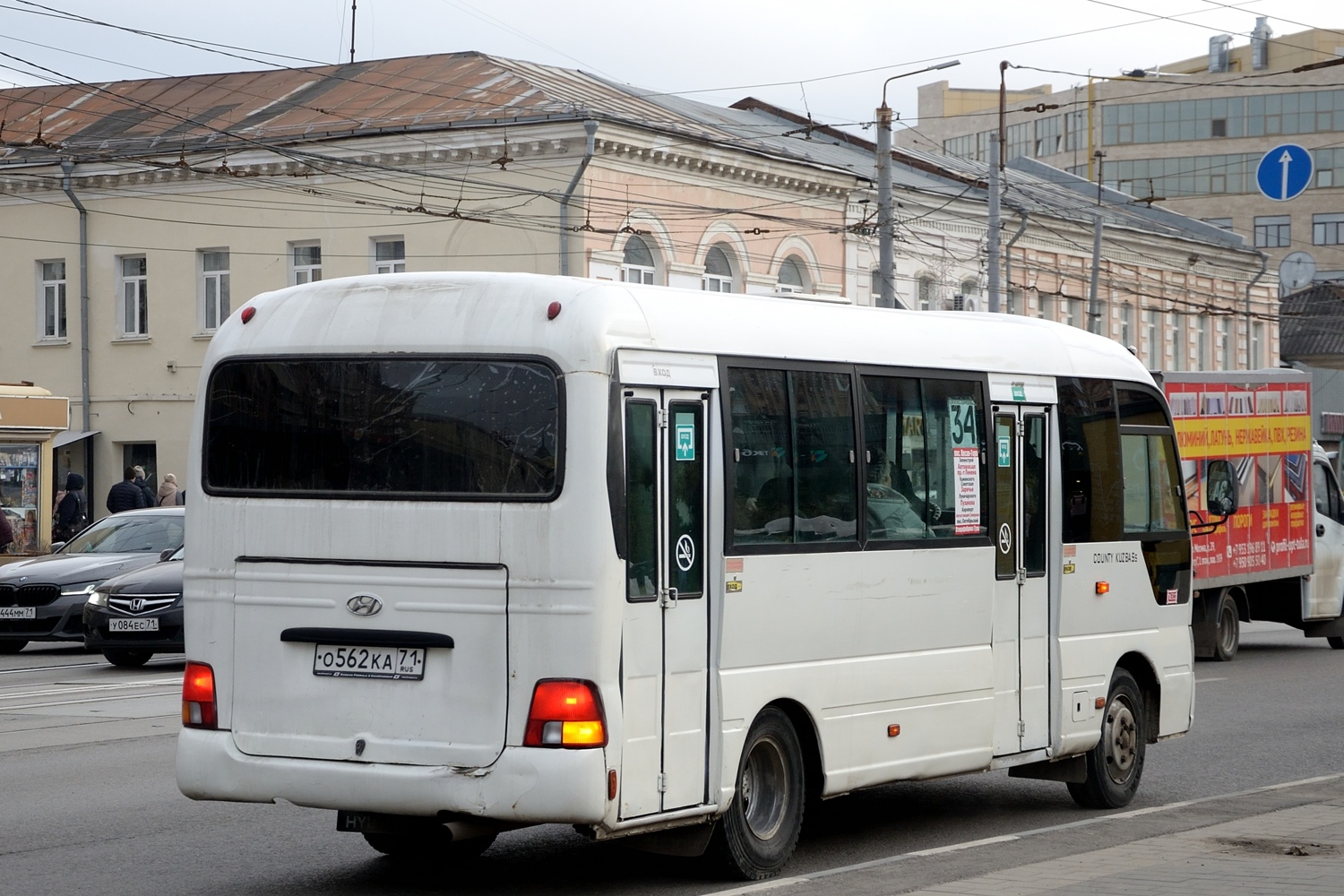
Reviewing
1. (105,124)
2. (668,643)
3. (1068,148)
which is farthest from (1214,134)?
(668,643)

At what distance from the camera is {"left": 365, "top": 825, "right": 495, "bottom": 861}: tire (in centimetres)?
830

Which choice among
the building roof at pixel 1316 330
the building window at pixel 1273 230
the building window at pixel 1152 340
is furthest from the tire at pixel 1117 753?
the building window at pixel 1273 230

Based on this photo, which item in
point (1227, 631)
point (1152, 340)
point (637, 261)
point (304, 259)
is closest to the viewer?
point (1227, 631)

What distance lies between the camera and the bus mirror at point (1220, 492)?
11.7 meters

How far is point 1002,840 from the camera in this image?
9.13 m

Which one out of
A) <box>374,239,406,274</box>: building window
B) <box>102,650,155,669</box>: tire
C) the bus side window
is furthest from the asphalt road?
<box>374,239,406,274</box>: building window

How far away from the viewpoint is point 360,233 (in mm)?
35781

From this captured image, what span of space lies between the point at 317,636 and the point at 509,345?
4.32ft

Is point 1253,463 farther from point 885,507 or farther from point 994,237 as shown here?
point 994,237

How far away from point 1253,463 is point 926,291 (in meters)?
23.0

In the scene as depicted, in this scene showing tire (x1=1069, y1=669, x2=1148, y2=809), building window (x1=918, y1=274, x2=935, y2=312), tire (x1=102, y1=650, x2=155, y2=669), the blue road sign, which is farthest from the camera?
building window (x1=918, y1=274, x2=935, y2=312)

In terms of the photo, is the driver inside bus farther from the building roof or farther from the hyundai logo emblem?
the building roof

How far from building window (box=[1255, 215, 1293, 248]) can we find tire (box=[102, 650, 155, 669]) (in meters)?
78.5

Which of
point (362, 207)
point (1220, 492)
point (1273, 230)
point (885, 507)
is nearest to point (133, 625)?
point (1220, 492)
